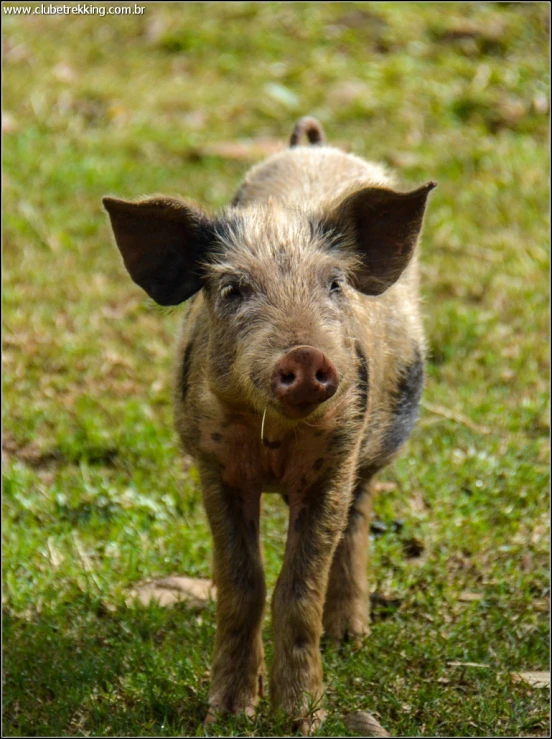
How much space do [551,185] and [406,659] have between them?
5207 millimetres

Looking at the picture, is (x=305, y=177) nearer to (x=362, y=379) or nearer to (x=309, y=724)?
(x=362, y=379)

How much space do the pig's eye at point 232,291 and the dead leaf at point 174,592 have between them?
5.84 feet

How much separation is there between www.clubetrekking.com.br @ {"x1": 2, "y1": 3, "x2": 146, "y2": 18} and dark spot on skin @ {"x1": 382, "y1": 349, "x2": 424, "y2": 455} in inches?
297

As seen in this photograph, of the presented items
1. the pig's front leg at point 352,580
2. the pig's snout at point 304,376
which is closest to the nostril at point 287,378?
the pig's snout at point 304,376

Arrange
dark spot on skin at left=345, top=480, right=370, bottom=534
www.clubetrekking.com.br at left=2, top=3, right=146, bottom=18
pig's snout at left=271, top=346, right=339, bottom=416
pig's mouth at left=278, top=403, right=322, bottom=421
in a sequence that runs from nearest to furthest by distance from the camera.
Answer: pig's snout at left=271, top=346, right=339, bottom=416, pig's mouth at left=278, top=403, right=322, bottom=421, dark spot on skin at left=345, top=480, right=370, bottom=534, www.clubetrekking.com.br at left=2, top=3, right=146, bottom=18

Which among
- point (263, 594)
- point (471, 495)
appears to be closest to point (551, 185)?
point (471, 495)

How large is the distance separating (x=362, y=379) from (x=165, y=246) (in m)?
1.01

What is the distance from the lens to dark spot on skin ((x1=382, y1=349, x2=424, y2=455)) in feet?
19.1

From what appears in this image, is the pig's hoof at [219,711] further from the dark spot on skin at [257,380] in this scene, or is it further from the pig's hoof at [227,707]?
the dark spot on skin at [257,380]

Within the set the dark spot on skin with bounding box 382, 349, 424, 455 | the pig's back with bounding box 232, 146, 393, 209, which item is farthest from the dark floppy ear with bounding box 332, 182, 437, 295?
the dark spot on skin with bounding box 382, 349, 424, 455

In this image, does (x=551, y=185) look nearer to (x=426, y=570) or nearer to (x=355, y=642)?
(x=426, y=570)

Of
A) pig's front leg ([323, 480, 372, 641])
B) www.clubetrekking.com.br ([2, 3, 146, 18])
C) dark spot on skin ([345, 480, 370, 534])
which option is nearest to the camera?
pig's front leg ([323, 480, 372, 641])

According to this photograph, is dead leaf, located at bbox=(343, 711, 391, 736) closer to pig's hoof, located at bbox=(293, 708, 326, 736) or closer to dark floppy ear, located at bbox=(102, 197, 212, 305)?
pig's hoof, located at bbox=(293, 708, 326, 736)

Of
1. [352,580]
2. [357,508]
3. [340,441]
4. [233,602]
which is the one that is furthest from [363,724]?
[357,508]
